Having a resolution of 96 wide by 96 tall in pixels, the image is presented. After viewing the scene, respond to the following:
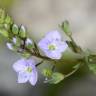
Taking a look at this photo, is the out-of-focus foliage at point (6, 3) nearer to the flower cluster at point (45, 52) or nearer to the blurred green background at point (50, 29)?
the blurred green background at point (50, 29)

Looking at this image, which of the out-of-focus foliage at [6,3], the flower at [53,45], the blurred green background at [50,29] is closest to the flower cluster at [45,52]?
the flower at [53,45]

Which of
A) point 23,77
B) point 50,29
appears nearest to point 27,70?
point 23,77

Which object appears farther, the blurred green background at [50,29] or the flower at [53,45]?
the blurred green background at [50,29]

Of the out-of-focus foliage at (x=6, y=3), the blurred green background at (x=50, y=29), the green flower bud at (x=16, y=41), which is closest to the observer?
the green flower bud at (x=16, y=41)

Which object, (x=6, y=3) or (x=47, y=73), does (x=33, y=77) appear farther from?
(x=6, y=3)

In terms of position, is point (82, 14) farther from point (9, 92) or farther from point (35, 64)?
point (35, 64)

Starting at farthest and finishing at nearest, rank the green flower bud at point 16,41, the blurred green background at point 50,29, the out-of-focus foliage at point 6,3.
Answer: the out-of-focus foliage at point 6,3 → the blurred green background at point 50,29 → the green flower bud at point 16,41

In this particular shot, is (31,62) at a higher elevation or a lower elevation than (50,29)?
higher
